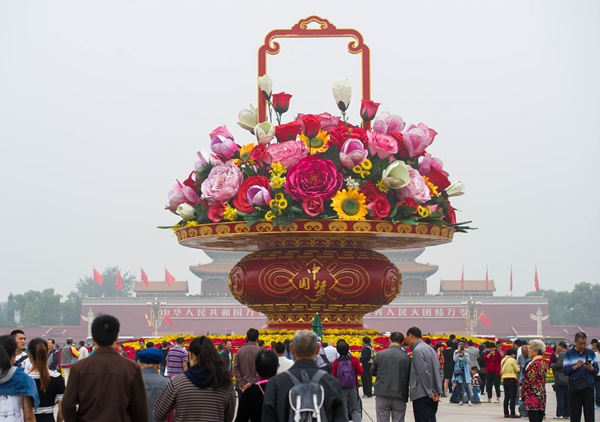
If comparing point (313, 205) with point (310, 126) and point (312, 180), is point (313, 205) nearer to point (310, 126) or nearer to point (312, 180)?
point (312, 180)

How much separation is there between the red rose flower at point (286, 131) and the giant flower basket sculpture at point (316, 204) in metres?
0.02

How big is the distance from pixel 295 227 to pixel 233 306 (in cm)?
4222

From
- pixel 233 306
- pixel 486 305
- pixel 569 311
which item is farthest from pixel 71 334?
pixel 569 311

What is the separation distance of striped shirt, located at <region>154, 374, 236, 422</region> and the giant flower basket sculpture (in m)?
9.74

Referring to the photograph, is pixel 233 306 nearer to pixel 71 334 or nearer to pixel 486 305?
pixel 71 334

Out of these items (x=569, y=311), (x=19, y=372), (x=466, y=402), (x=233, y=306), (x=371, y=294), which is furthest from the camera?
(x=569, y=311)

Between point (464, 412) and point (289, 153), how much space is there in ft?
16.2

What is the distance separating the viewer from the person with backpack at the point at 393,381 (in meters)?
8.74

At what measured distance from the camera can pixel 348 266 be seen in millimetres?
16469

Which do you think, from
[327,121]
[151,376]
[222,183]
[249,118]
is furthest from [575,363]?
[249,118]

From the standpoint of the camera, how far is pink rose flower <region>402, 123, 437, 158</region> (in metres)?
16.5

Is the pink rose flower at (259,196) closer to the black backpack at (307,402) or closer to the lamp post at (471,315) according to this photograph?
the black backpack at (307,402)

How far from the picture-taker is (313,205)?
15.5 metres

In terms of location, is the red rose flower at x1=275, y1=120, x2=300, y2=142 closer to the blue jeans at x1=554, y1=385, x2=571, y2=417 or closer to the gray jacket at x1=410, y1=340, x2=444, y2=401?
the blue jeans at x1=554, y1=385, x2=571, y2=417
